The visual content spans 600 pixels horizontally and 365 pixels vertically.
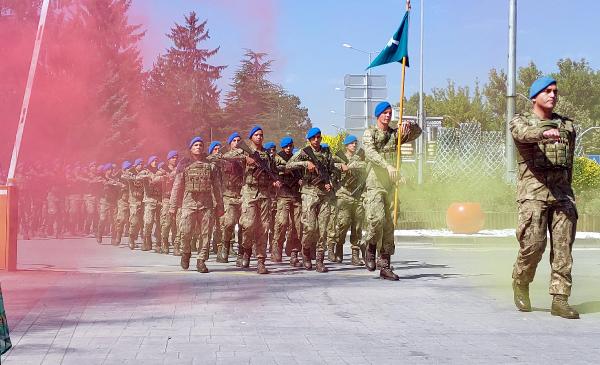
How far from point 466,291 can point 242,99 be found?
38024mm

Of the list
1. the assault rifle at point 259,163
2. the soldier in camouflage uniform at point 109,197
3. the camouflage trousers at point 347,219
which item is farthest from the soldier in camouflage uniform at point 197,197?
the soldier in camouflage uniform at point 109,197

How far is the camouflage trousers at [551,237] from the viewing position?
28.1 feet

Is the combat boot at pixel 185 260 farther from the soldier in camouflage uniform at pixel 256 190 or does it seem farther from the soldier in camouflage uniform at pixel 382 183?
the soldier in camouflage uniform at pixel 382 183

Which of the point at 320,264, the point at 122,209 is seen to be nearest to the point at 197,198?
the point at 320,264

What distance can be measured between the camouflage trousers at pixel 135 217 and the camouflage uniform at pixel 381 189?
8.63m

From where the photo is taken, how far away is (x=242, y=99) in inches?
1895

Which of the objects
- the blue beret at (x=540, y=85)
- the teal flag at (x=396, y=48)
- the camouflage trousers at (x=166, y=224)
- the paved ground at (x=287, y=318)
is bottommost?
the paved ground at (x=287, y=318)

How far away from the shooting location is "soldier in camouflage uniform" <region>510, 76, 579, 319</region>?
8.58 metres

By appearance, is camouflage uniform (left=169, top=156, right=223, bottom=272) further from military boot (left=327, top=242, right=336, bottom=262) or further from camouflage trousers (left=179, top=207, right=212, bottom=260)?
military boot (left=327, top=242, right=336, bottom=262)

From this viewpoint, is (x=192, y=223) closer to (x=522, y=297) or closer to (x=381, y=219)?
(x=381, y=219)

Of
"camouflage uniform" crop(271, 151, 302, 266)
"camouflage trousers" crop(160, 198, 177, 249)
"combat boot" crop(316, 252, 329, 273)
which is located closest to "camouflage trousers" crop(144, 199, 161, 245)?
"camouflage trousers" crop(160, 198, 177, 249)

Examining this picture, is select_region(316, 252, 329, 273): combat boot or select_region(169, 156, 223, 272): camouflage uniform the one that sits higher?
select_region(169, 156, 223, 272): camouflage uniform

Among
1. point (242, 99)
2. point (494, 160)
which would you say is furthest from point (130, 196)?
point (242, 99)

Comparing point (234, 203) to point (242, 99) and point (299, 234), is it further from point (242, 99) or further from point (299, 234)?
point (242, 99)
